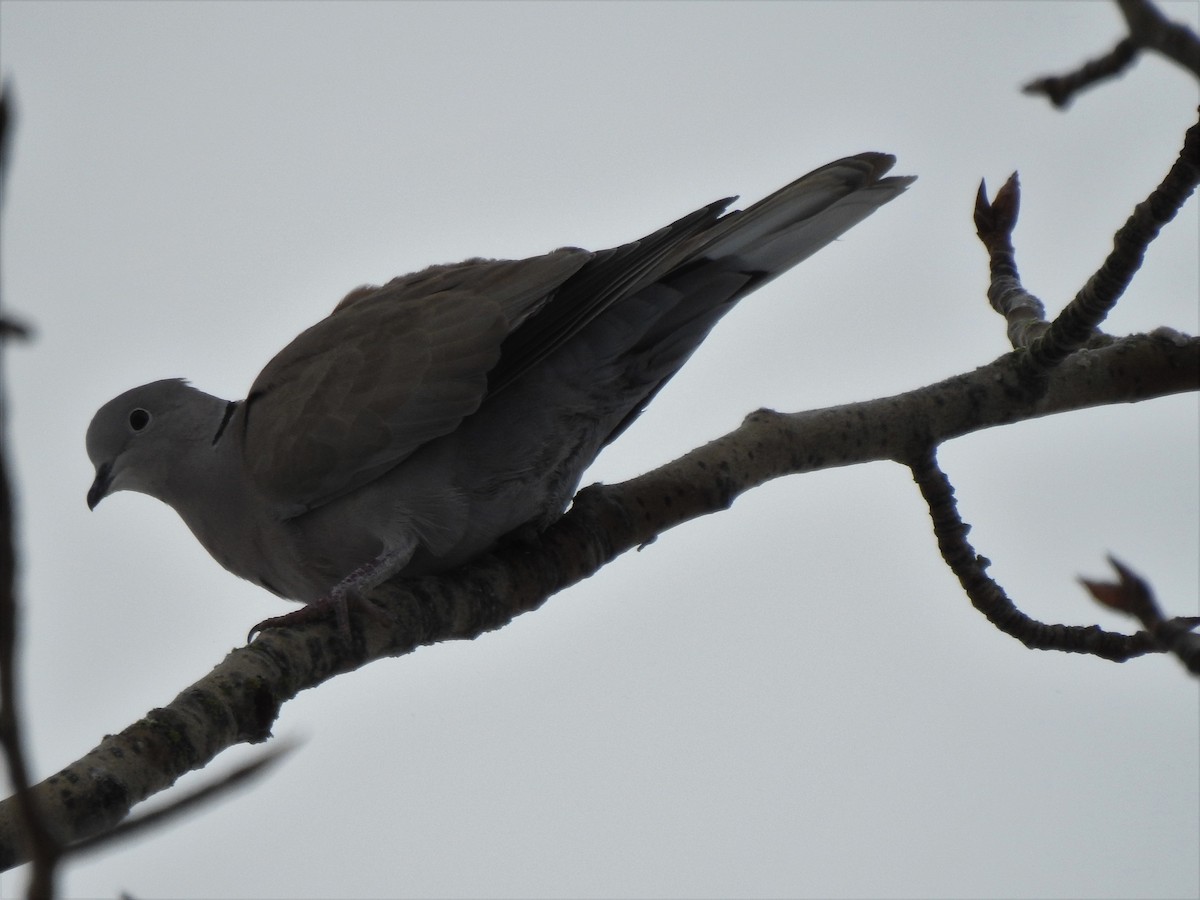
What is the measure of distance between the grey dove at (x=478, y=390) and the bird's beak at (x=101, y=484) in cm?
53

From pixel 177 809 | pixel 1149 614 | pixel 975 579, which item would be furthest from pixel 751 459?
pixel 177 809

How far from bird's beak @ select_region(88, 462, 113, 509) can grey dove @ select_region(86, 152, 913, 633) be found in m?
0.53

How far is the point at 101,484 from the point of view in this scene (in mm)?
3898

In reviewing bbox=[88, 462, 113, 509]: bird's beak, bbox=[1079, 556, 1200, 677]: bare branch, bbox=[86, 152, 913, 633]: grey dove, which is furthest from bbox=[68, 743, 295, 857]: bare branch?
bbox=[88, 462, 113, 509]: bird's beak

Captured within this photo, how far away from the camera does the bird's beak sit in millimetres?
3877

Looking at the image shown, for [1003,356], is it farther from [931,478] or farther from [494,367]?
[494,367]

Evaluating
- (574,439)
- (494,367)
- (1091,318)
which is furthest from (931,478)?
(494,367)

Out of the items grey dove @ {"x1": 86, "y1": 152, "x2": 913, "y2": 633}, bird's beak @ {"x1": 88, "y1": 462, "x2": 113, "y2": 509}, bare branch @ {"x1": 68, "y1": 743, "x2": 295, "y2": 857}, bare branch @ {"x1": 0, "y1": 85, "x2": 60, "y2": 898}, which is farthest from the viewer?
bird's beak @ {"x1": 88, "y1": 462, "x2": 113, "y2": 509}

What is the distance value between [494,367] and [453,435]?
0.71 ft

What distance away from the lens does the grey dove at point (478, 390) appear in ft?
10.3

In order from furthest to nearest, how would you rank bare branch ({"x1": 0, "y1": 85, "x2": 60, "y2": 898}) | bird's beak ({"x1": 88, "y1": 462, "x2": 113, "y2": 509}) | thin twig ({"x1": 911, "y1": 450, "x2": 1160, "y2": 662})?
bird's beak ({"x1": 88, "y1": 462, "x2": 113, "y2": 509}) < thin twig ({"x1": 911, "y1": 450, "x2": 1160, "y2": 662}) < bare branch ({"x1": 0, "y1": 85, "x2": 60, "y2": 898})

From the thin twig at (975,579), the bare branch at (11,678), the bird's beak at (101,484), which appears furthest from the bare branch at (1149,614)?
the bird's beak at (101,484)

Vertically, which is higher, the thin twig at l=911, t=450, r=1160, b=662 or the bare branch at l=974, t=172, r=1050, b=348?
the bare branch at l=974, t=172, r=1050, b=348

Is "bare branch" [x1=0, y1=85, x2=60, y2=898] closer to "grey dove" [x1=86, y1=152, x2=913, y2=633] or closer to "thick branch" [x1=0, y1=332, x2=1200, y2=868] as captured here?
"thick branch" [x1=0, y1=332, x2=1200, y2=868]
